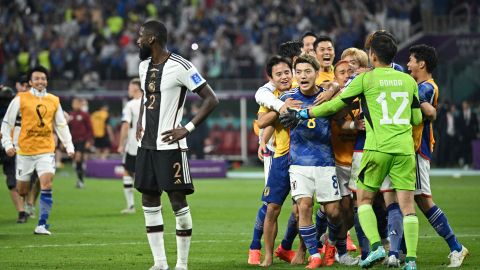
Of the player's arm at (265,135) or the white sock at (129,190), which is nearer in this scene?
the player's arm at (265,135)

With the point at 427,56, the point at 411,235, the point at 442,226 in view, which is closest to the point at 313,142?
the point at 411,235

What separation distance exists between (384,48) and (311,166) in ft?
5.02

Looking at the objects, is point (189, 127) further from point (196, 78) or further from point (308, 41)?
point (308, 41)

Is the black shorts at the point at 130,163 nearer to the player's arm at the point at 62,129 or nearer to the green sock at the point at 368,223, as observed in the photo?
the player's arm at the point at 62,129

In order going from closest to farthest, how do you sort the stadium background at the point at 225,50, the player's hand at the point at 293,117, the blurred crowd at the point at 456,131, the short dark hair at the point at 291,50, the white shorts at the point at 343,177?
1. the player's hand at the point at 293,117
2. the white shorts at the point at 343,177
3. the short dark hair at the point at 291,50
4. the stadium background at the point at 225,50
5. the blurred crowd at the point at 456,131

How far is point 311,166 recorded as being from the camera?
451 inches

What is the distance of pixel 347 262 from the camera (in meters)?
11.9

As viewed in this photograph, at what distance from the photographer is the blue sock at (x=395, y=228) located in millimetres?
11250

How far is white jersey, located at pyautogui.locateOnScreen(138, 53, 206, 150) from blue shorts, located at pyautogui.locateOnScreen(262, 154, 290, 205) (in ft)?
4.63

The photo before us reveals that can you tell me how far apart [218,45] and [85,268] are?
2580 cm

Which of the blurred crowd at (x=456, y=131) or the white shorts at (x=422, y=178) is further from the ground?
the white shorts at (x=422, y=178)

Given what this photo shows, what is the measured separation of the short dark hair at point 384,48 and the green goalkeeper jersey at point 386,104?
103 millimetres

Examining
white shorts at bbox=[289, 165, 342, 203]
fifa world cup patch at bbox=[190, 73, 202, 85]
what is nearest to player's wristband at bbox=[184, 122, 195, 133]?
fifa world cup patch at bbox=[190, 73, 202, 85]

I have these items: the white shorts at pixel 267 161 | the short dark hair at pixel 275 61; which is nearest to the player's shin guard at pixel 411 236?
the white shorts at pixel 267 161
